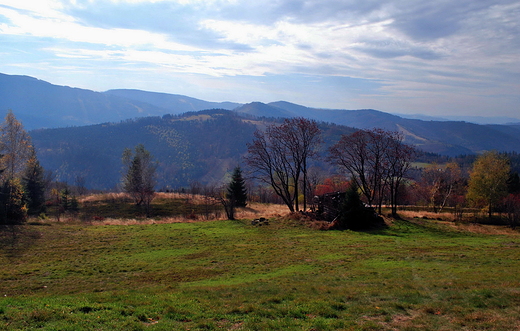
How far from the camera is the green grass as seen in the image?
799 centimetres

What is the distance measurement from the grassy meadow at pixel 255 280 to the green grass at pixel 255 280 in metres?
0.05

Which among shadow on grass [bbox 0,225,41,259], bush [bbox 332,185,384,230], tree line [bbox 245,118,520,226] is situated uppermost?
tree line [bbox 245,118,520,226]

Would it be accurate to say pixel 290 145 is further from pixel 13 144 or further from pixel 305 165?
pixel 13 144

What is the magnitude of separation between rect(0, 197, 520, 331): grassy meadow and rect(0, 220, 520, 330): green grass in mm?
48

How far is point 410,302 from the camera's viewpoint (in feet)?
30.5

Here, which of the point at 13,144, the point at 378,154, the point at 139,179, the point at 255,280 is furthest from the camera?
the point at 139,179

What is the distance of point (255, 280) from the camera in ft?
41.5

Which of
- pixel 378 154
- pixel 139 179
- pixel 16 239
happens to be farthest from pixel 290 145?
pixel 139 179

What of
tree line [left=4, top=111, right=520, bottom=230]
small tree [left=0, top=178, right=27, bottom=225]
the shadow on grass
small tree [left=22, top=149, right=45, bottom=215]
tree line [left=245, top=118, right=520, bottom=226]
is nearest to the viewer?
the shadow on grass

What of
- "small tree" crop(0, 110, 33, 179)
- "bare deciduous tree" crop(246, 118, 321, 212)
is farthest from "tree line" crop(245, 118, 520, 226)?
"small tree" crop(0, 110, 33, 179)

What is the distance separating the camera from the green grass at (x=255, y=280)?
799 cm

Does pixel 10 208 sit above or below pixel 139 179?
below

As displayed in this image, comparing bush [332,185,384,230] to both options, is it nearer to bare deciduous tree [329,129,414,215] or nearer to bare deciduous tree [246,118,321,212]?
bare deciduous tree [329,129,414,215]

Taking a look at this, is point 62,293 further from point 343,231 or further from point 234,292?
point 343,231
